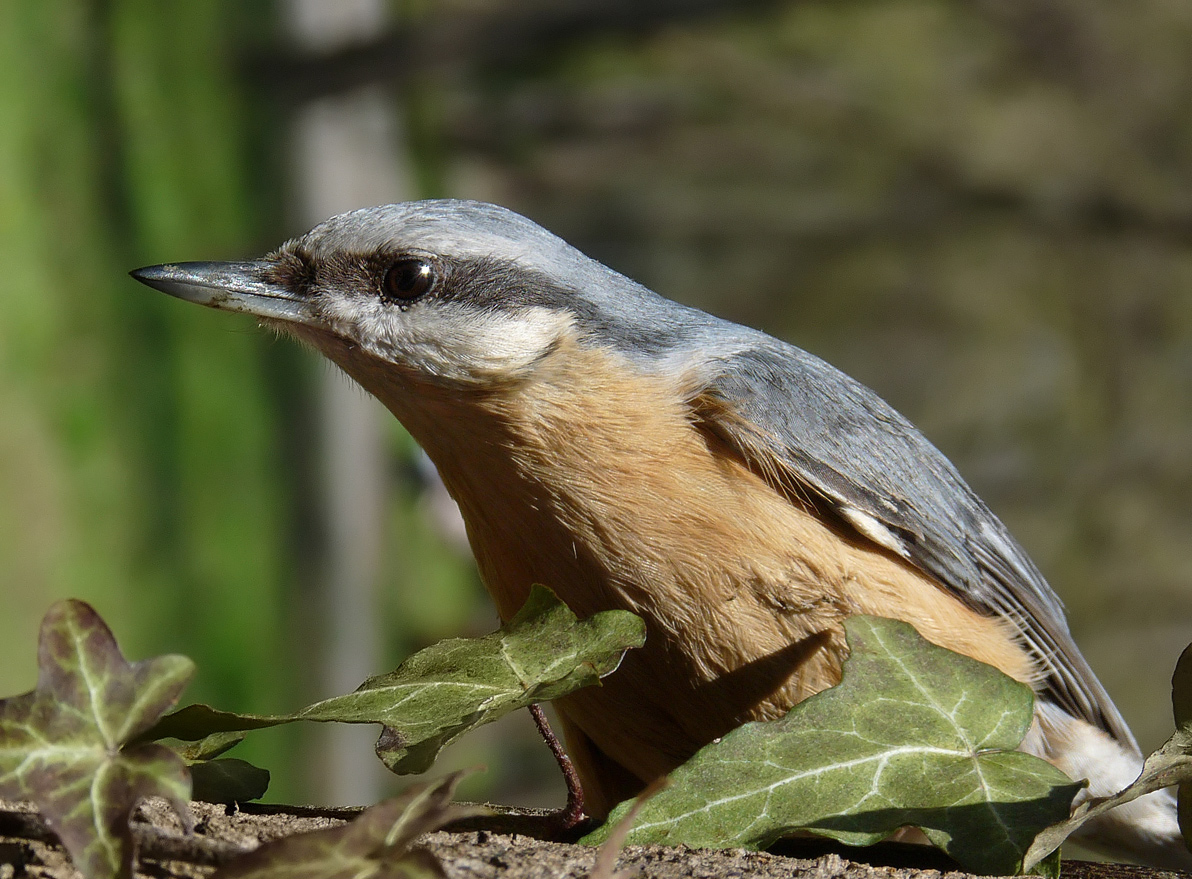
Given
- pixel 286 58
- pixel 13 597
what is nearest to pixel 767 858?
pixel 13 597

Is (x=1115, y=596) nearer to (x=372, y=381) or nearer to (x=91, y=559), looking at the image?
(x=91, y=559)

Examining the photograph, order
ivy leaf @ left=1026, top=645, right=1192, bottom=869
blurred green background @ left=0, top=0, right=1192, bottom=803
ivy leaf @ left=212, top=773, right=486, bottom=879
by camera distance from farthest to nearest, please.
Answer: blurred green background @ left=0, top=0, right=1192, bottom=803
ivy leaf @ left=1026, top=645, right=1192, bottom=869
ivy leaf @ left=212, top=773, right=486, bottom=879

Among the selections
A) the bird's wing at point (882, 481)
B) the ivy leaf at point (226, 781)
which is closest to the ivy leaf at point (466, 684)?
the ivy leaf at point (226, 781)

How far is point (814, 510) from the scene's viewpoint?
190 centimetres

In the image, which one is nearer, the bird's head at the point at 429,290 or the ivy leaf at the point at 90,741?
the ivy leaf at the point at 90,741

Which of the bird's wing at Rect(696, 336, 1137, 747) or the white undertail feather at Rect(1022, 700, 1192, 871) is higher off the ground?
the bird's wing at Rect(696, 336, 1137, 747)

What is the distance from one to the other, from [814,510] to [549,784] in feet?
21.4

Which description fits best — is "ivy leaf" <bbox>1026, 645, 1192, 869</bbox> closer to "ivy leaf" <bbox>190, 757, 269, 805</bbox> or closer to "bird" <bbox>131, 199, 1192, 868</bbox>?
"bird" <bbox>131, 199, 1192, 868</bbox>

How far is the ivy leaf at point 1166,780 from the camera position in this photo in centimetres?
112

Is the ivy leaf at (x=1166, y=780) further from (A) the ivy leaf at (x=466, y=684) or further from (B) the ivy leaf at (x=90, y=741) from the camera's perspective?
(B) the ivy leaf at (x=90, y=741)

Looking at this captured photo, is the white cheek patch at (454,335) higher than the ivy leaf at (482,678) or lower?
higher

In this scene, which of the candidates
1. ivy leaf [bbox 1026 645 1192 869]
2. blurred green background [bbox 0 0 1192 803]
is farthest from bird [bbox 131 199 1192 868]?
blurred green background [bbox 0 0 1192 803]

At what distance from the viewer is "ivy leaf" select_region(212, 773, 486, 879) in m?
0.92

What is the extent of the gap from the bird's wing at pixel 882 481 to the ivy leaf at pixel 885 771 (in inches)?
20.7
